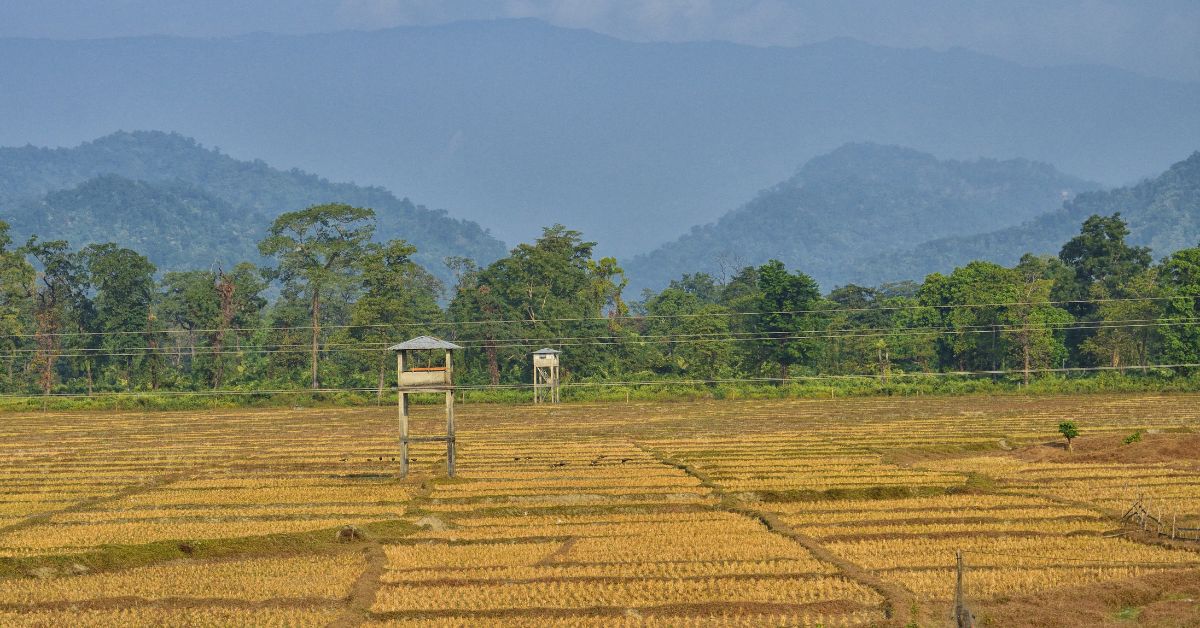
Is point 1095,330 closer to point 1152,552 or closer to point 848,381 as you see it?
point 848,381

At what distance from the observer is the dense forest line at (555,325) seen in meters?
86.0

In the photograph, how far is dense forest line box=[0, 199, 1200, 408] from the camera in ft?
282

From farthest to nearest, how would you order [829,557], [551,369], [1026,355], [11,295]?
[11,295] → [1026,355] → [551,369] → [829,557]

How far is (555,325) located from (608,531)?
66959 millimetres

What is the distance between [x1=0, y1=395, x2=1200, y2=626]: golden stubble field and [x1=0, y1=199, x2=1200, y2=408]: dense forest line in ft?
134

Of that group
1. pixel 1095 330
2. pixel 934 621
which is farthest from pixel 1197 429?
pixel 1095 330

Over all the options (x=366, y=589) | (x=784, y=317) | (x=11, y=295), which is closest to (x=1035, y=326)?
(x=784, y=317)

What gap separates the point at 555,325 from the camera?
90.6 meters

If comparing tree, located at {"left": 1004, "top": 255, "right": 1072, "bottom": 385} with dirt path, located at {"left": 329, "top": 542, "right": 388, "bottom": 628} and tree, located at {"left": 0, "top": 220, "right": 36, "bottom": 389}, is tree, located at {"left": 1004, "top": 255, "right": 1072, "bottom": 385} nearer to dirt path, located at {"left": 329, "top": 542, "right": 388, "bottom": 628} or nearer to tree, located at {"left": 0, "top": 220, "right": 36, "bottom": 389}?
dirt path, located at {"left": 329, "top": 542, "right": 388, "bottom": 628}

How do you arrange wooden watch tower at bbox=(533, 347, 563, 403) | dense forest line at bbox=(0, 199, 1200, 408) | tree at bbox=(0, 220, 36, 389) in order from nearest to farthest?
wooden watch tower at bbox=(533, 347, 563, 403) → dense forest line at bbox=(0, 199, 1200, 408) → tree at bbox=(0, 220, 36, 389)

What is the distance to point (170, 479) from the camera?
3425 cm

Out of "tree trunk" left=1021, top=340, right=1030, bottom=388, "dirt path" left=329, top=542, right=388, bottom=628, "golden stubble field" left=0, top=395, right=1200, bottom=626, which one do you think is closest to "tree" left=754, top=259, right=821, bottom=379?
"tree trunk" left=1021, top=340, right=1030, bottom=388

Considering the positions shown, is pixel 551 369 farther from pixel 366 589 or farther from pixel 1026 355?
pixel 366 589

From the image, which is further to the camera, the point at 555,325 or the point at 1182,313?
the point at 555,325
